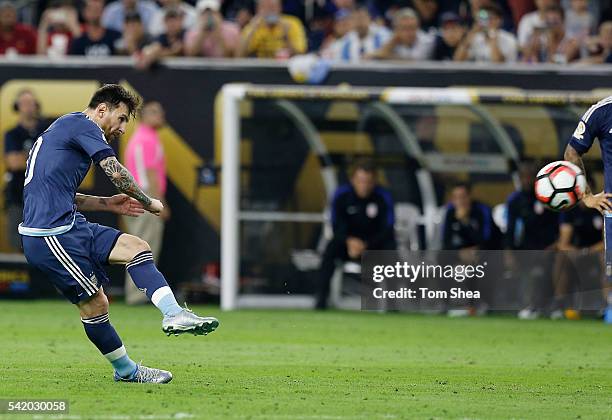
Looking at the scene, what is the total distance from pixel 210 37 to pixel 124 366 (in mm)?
8947

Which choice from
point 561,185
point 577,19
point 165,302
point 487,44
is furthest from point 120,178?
point 577,19

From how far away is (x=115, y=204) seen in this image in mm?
8836

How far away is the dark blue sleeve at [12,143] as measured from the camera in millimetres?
16984

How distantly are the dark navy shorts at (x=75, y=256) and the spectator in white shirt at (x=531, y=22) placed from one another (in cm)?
1001

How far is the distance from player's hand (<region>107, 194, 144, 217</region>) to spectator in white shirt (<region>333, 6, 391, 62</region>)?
9013mm

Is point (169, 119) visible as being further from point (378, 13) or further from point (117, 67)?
point (378, 13)

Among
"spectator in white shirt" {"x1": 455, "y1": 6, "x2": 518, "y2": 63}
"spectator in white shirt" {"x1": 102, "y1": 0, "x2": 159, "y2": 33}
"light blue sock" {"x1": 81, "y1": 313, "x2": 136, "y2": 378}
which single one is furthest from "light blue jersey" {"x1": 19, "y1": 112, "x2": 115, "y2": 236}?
"spectator in white shirt" {"x1": 102, "y1": 0, "x2": 159, "y2": 33}

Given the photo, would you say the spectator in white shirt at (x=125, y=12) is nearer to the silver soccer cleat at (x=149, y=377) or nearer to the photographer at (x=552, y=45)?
the photographer at (x=552, y=45)

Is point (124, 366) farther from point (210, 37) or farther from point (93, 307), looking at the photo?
point (210, 37)

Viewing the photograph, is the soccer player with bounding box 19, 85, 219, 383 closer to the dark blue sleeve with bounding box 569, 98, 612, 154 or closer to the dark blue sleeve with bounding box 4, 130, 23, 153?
the dark blue sleeve with bounding box 569, 98, 612, 154

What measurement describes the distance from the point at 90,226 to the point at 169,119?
8.72m

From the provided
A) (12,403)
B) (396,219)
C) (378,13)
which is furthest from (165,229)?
(12,403)

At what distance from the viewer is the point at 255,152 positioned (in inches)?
669

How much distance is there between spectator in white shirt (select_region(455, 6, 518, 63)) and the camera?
55.3ft
